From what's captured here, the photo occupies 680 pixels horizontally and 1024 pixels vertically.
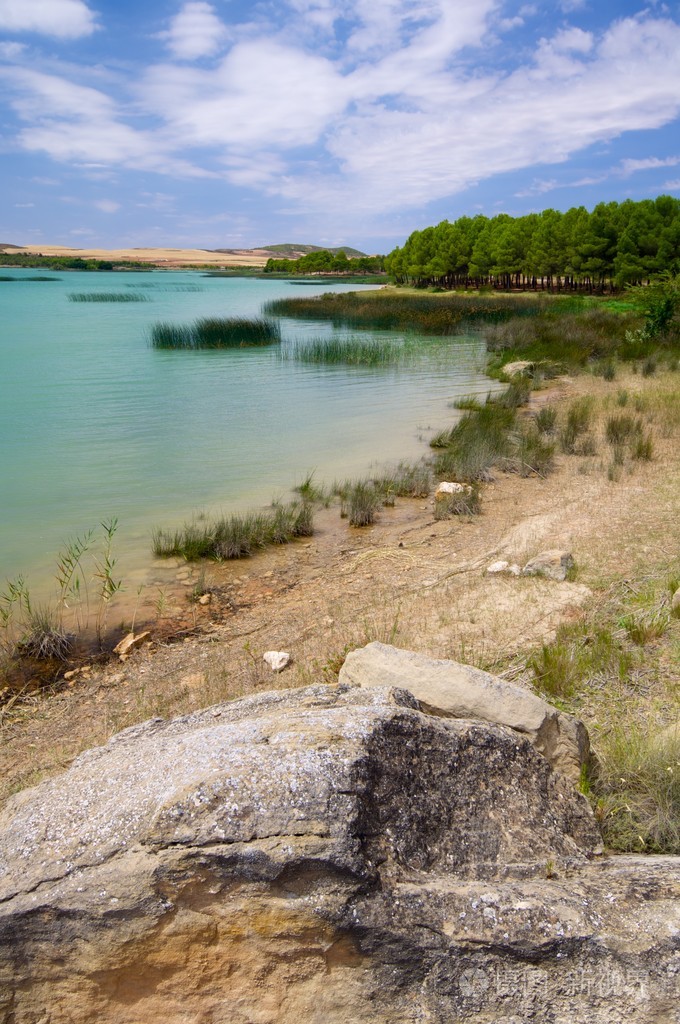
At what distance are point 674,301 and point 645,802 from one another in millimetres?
21345

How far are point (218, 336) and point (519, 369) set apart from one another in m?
13.0

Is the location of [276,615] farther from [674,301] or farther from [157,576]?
[674,301]

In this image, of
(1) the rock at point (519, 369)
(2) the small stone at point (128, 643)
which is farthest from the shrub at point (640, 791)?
(1) the rock at point (519, 369)

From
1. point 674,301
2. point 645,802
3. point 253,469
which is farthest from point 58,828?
point 674,301

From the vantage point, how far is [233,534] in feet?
27.6

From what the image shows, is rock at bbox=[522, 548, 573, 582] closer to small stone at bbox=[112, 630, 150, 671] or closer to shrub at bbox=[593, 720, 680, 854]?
shrub at bbox=[593, 720, 680, 854]

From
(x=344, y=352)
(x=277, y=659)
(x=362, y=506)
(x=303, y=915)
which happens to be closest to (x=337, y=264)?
(x=344, y=352)

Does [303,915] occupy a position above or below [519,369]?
below

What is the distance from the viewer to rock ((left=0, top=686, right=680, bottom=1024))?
1.70m

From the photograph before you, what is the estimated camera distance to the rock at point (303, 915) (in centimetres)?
170

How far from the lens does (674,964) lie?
5.58 feet

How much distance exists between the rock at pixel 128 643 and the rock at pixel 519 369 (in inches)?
655

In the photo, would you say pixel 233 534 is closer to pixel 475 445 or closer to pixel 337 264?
pixel 475 445

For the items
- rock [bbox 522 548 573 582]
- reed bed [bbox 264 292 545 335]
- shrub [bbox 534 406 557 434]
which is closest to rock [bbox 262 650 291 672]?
rock [bbox 522 548 573 582]
